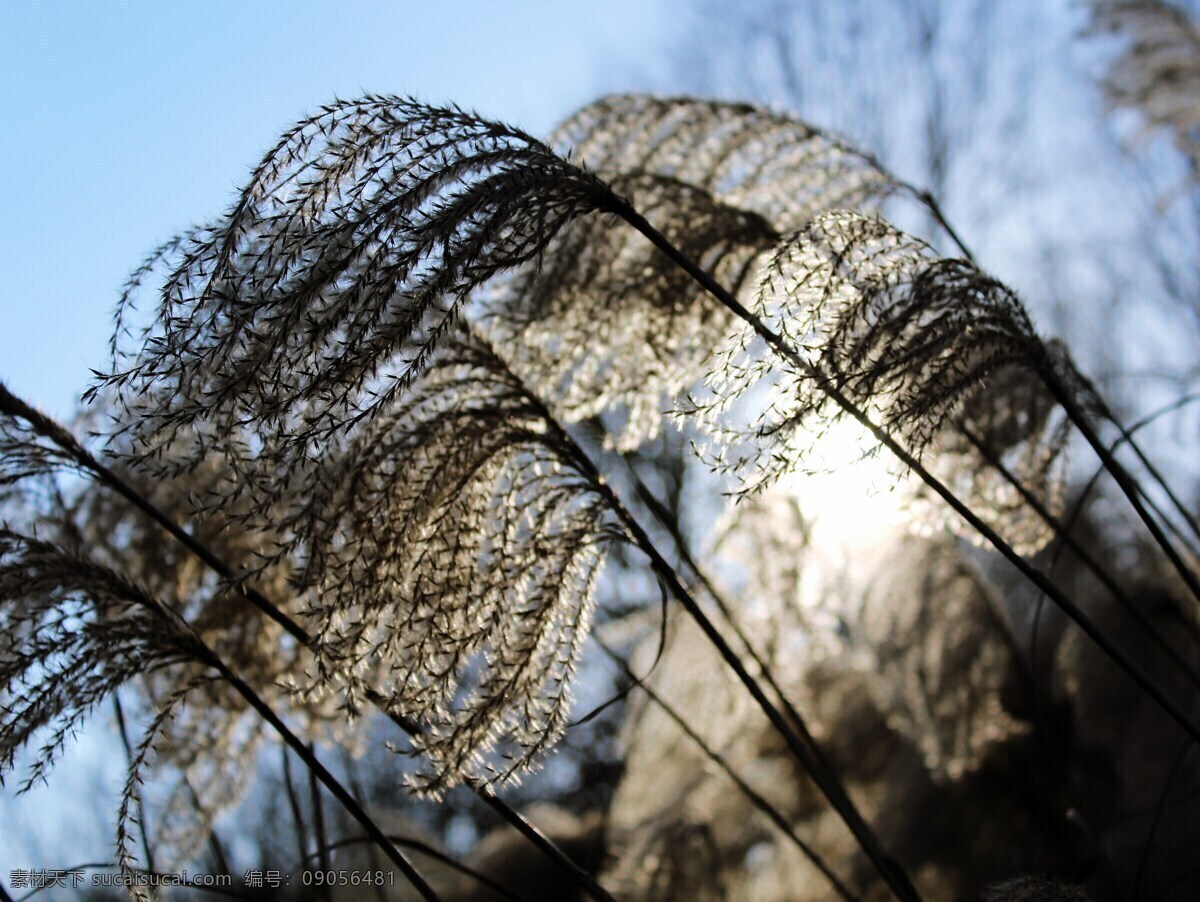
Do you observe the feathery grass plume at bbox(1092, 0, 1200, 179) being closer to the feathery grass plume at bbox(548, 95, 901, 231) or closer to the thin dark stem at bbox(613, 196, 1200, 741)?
the feathery grass plume at bbox(548, 95, 901, 231)

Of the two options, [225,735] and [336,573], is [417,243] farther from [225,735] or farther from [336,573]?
[225,735]

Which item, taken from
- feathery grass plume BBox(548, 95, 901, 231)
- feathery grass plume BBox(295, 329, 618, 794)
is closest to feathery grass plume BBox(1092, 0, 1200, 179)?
feathery grass plume BBox(548, 95, 901, 231)

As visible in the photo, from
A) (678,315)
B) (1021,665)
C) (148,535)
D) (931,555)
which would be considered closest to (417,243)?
(678,315)

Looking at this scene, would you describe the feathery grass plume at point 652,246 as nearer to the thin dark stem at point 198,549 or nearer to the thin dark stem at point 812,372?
the thin dark stem at point 812,372

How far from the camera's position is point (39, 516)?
7.38ft

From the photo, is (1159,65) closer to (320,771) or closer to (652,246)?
(652,246)

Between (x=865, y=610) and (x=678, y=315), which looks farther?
(x=865, y=610)

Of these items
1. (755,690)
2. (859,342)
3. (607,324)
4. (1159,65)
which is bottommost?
(755,690)

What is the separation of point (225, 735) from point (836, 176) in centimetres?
184

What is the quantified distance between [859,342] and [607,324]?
0.58 metres

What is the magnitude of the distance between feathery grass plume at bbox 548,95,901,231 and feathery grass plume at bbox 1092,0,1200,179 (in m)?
1.90

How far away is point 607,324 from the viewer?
1845 mm

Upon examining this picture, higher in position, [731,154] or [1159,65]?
[1159,65]

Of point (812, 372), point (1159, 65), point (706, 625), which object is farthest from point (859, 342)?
point (1159, 65)
